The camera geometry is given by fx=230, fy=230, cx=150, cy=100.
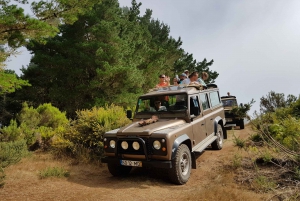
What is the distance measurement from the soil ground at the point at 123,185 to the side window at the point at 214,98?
1860 millimetres

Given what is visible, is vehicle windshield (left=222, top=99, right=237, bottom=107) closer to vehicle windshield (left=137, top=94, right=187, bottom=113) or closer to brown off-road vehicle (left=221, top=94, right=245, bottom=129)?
brown off-road vehicle (left=221, top=94, right=245, bottom=129)

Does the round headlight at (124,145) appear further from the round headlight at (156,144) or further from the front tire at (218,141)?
the front tire at (218,141)

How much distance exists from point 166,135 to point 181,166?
925mm

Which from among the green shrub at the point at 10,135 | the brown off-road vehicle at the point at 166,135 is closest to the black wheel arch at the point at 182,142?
the brown off-road vehicle at the point at 166,135

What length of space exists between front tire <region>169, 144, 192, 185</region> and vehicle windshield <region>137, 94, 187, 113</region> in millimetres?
1212

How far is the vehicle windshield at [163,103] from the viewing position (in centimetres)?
602

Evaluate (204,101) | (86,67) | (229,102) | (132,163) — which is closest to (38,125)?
(86,67)

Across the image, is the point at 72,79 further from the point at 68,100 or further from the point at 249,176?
the point at 249,176

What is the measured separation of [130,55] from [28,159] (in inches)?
470

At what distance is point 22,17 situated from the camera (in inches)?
288

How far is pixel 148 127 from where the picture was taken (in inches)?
204

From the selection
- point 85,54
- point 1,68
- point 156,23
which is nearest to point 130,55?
point 85,54

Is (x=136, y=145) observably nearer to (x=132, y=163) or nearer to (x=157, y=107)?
(x=132, y=163)

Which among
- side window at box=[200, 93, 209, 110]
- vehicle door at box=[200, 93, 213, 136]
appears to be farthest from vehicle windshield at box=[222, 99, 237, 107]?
side window at box=[200, 93, 209, 110]
